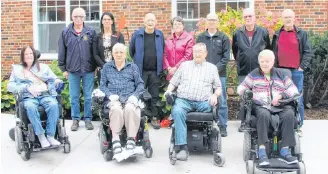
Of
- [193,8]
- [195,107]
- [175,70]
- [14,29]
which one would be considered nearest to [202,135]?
[195,107]

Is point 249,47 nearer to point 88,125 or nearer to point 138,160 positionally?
point 138,160

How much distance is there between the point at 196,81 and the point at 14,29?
635 cm

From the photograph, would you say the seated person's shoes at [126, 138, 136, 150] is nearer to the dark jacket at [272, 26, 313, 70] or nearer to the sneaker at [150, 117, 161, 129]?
the sneaker at [150, 117, 161, 129]

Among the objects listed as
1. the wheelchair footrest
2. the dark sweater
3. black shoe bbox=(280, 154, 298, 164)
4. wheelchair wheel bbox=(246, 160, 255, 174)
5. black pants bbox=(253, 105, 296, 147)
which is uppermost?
the dark sweater

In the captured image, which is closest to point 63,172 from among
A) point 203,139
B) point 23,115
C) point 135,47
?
point 23,115

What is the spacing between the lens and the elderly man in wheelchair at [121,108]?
5.87m

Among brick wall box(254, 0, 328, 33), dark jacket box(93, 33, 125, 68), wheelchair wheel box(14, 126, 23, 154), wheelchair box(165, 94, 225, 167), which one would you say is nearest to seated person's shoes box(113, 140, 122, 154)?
wheelchair box(165, 94, 225, 167)

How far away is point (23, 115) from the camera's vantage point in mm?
6016

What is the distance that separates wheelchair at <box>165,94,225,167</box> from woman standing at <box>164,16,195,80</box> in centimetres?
99

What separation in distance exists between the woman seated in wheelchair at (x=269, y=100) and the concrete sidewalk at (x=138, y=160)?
0.42m

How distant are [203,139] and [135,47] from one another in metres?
1.88

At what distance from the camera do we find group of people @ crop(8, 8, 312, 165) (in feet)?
18.9

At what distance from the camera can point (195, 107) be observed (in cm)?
602

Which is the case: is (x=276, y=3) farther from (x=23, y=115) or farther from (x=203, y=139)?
(x=23, y=115)
